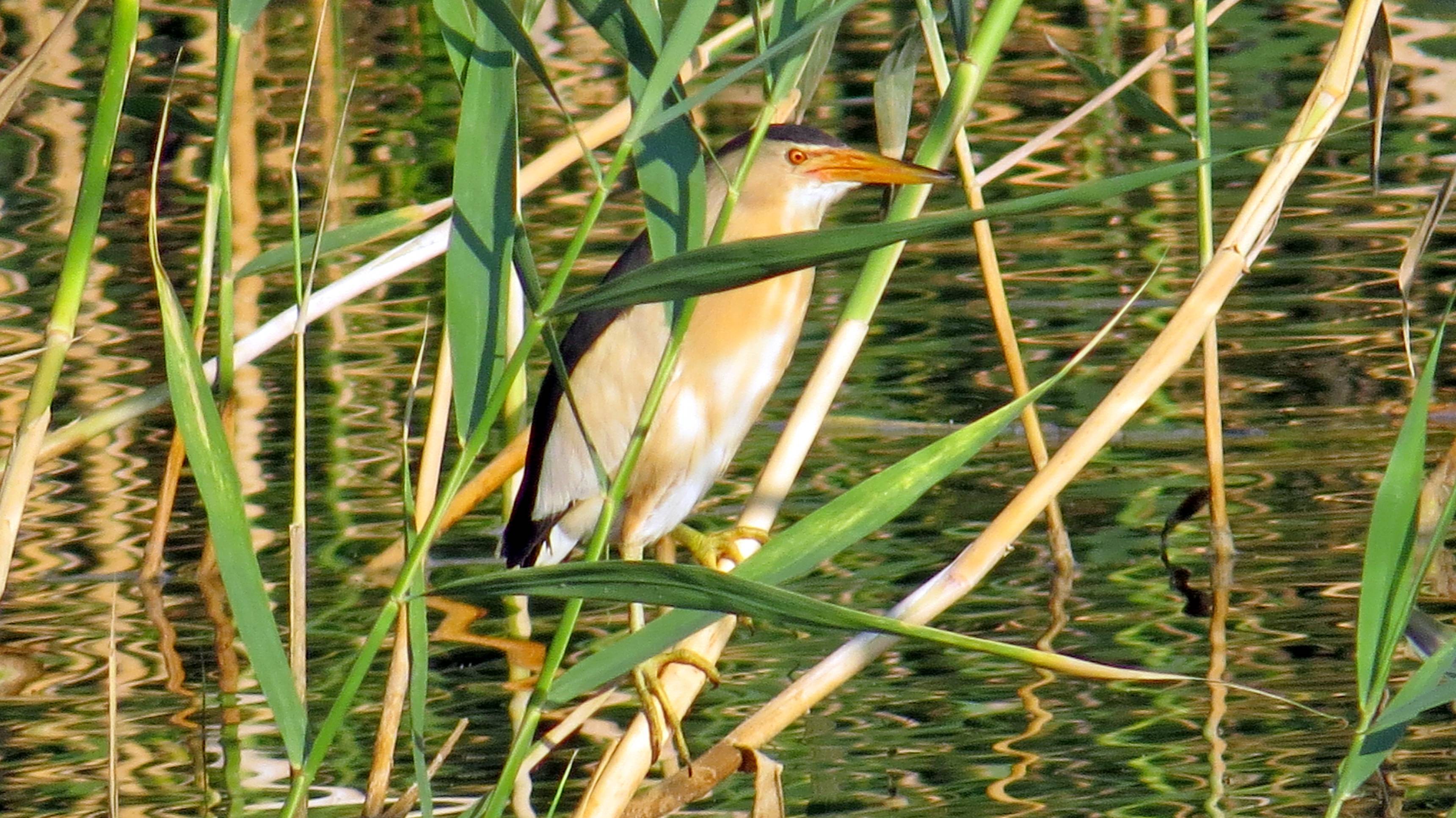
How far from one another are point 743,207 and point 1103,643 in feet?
2.49

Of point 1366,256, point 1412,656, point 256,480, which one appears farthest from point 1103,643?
point 1366,256

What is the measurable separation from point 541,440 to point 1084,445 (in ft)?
3.18

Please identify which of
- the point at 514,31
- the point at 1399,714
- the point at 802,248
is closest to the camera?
the point at 802,248

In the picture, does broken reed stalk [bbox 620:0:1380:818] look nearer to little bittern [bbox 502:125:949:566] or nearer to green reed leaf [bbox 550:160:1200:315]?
green reed leaf [bbox 550:160:1200:315]

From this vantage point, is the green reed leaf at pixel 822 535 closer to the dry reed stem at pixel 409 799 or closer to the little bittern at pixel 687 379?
the dry reed stem at pixel 409 799

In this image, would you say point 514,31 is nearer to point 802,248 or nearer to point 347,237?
point 802,248

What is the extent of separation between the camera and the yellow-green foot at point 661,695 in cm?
195

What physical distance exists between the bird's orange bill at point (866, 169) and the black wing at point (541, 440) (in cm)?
25

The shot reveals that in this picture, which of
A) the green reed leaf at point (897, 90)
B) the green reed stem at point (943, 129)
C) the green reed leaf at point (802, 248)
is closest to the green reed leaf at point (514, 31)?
the green reed leaf at point (802, 248)

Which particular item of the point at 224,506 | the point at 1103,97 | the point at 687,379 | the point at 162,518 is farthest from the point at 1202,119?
the point at 162,518

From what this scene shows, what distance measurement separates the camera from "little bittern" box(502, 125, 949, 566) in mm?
2520

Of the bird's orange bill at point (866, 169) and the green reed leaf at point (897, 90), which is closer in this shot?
the bird's orange bill at point (866, 169)

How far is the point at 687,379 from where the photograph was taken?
101 inches

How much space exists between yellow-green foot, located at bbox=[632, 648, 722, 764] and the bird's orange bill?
564 mm
